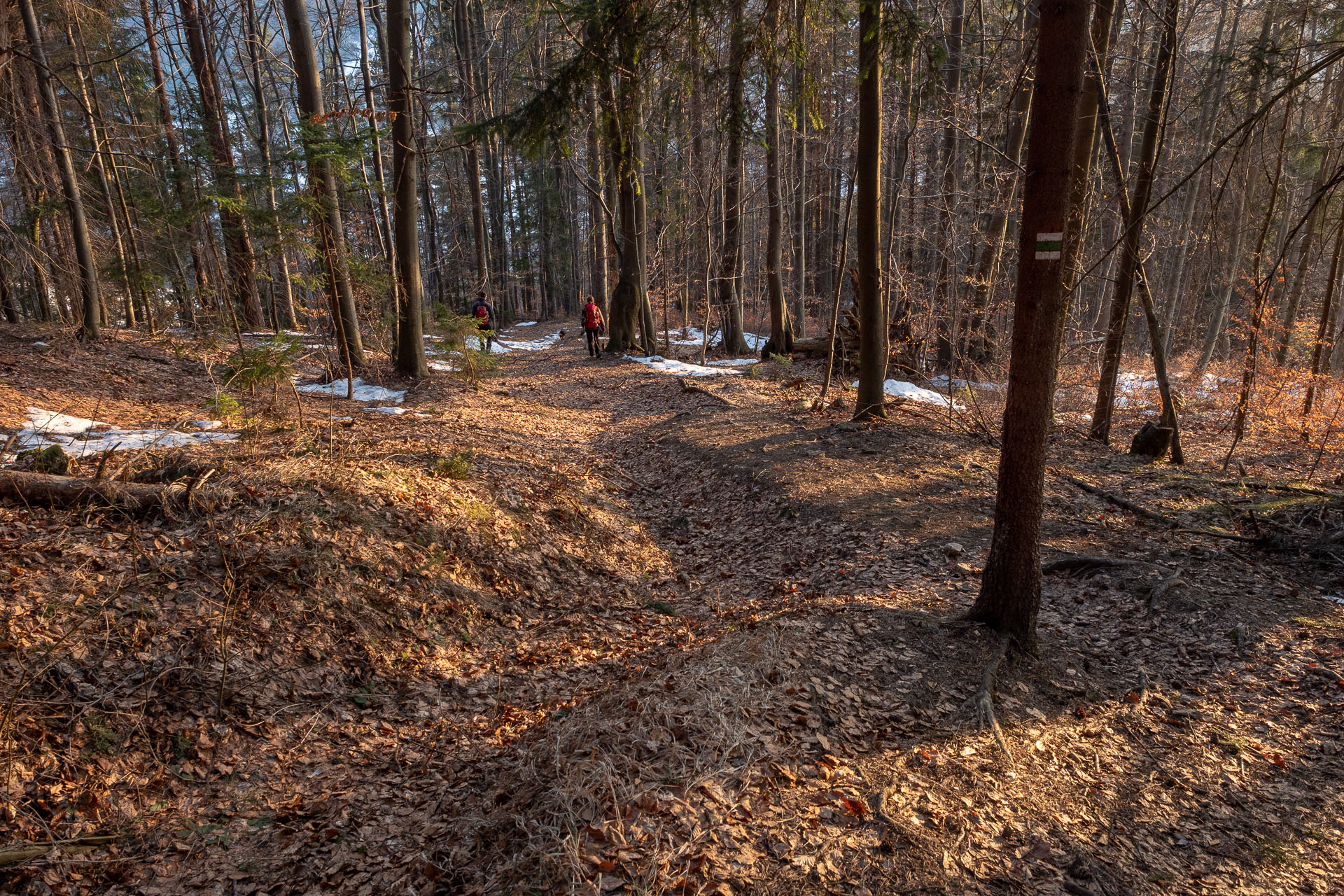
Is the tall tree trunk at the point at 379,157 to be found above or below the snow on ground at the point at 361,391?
above

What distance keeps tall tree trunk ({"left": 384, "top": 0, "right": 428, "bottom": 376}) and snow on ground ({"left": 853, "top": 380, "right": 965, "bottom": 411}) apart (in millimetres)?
9599

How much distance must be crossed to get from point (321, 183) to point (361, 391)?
3.95 metres

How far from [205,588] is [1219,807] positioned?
6228 millimetres

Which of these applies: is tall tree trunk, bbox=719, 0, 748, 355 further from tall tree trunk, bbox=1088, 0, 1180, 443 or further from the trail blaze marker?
tall tree trunk, bbox=1088, 0, 1180, 443

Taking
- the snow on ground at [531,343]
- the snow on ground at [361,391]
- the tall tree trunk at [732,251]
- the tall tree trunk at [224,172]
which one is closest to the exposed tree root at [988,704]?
the tall tree trunk at [732,251]

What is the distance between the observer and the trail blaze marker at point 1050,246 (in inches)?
143

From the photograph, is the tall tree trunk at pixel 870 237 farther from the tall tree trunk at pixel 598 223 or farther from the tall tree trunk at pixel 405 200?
the tall tree trunk at pixel 405 200

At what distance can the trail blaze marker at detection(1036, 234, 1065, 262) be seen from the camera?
363 centimetres

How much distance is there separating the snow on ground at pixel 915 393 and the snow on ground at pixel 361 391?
946cm

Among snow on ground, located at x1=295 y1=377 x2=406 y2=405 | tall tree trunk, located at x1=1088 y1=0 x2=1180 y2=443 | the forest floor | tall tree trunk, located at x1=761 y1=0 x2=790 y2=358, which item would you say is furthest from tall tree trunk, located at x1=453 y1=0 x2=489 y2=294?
tall tree trunk, located at x1=1088 y1=0 x2=1180 y2=443

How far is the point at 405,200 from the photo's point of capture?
11766mm

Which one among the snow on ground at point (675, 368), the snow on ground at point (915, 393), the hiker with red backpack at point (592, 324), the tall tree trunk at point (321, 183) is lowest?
the snow on ground at point (915, 393)

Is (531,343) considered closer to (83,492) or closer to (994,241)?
(994,241)

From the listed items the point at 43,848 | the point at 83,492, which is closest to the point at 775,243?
the point at 83,492
